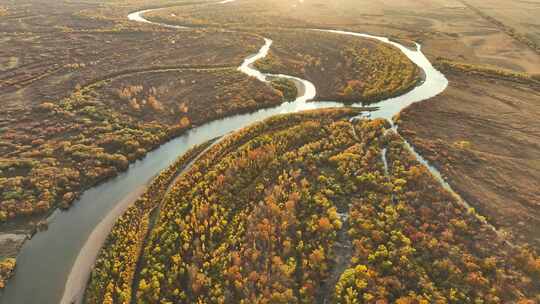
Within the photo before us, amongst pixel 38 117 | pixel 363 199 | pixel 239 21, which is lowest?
pixel 363 199

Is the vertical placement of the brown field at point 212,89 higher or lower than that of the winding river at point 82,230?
higher

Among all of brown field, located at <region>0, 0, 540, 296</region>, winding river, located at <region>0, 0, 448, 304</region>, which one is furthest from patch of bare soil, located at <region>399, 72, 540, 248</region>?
winding river, located at <region>0, 0, 448, 304</region>

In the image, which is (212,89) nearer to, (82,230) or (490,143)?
(82,230)

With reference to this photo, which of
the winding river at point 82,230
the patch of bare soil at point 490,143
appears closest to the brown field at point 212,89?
the patch of bare soil at point 490,143

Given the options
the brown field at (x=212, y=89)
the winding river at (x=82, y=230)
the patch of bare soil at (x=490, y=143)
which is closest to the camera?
the winding river at (x=82, y=230)

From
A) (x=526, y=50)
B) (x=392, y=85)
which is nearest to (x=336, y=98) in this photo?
(x=392, y=85)

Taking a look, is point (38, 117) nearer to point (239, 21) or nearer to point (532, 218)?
point (532, 218)

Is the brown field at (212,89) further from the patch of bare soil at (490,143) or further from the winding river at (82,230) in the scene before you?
the winding river at (82,230)

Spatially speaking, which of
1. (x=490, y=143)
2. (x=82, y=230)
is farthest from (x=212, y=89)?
(x=490, y=143)
